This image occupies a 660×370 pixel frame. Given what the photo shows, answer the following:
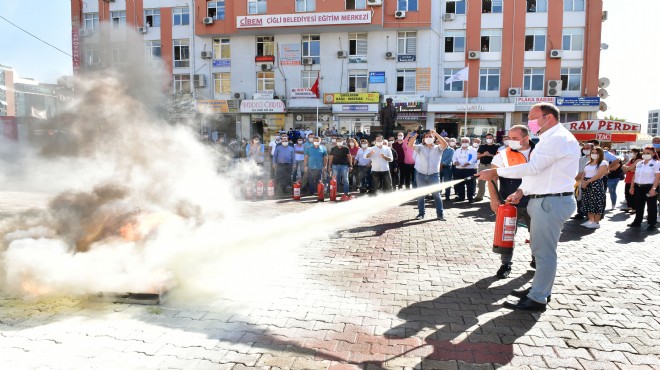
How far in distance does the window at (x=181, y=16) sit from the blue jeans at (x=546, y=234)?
35157 mm

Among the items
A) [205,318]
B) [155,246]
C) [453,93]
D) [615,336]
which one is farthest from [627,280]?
[453,93]

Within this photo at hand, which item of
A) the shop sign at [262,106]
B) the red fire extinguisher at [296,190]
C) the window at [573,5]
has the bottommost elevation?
the red fire extinguisher at [296,190]

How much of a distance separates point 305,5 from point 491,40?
1378 centimetres

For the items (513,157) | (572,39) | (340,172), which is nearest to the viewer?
(513,157)

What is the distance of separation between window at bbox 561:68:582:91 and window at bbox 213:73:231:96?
24.8m

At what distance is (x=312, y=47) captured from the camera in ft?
107

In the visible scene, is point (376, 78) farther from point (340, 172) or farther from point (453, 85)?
point (340, 172)

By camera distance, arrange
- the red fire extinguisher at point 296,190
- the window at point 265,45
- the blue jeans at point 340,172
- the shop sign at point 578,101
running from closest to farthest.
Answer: the red fire extinguisher at point 296,190, the blue jeans at point 340,172, the shop sign at point 578,101, the window at point 265,45

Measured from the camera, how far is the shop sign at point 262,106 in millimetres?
31797

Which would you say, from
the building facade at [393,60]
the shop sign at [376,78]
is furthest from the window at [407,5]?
the shop sign at [376,78]

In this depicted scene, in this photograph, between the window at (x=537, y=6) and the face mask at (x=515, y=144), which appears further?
the window at (x=537, y=6)

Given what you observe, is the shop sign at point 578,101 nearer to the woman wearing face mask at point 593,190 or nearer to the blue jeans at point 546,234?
the woman wearing face mask at point 593,190

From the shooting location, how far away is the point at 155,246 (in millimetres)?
5074

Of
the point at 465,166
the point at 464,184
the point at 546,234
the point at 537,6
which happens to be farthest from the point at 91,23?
the point at 537,6
